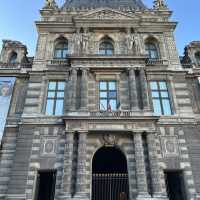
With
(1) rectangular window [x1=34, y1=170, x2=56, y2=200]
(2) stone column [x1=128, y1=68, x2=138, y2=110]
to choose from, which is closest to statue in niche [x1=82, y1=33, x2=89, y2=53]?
(2) stone column [x1=128, y1=68, x2=138, y2=110]

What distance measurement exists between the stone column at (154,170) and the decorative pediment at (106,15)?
40.3 feet

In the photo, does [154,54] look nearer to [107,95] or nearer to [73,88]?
[107,95]

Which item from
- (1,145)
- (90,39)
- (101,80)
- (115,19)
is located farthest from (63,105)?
(115,19)

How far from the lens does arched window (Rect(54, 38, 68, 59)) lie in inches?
964

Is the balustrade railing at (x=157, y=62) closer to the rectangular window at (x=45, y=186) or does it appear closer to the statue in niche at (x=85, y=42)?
the statue in niche at (x=85, y=42)

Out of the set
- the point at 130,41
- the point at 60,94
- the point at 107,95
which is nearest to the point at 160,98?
the point at 107,95

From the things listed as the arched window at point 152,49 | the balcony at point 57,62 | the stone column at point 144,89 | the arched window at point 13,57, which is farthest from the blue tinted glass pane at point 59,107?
the arched window at point 152,49

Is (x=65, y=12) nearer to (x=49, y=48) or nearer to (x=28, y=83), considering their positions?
(x=49, y=48)

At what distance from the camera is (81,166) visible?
690 inches

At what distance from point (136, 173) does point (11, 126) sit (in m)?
9.91

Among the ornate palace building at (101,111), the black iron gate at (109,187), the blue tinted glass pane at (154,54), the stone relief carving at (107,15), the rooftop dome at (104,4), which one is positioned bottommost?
the black iron gate at (109,187)

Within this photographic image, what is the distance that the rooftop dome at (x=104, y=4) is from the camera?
2902cm

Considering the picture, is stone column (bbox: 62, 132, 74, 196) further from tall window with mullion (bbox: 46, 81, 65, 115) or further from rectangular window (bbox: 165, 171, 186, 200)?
rectangular window (bbox: 165, 171, 186, 200)

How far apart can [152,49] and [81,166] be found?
1314 centimetres
